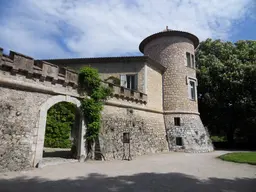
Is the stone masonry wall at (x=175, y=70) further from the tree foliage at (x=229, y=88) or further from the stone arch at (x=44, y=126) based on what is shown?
the stone arch at (x=44, y=126)

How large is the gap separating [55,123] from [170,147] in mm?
9543

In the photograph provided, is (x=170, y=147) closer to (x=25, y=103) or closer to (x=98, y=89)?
(x=98, y=89)

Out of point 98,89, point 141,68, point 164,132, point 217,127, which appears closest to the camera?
point 98,89

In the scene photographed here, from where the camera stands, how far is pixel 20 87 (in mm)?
7449

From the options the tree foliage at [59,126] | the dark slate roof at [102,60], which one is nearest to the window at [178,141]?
the dark slate roof at [102,60]

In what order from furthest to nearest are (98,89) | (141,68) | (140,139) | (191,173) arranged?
(141,68) → (140,139) → (98,89) → (191,173)

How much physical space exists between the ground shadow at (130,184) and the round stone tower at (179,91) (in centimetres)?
883

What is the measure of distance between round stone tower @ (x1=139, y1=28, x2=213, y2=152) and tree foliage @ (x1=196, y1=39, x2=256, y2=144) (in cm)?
356

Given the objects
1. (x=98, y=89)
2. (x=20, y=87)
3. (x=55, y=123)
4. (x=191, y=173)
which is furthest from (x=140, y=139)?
(x=20, y=87)

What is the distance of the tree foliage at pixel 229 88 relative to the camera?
59.5ft

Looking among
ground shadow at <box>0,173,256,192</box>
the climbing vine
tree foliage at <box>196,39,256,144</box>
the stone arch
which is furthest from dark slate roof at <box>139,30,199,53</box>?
ground shadow at <box>0,173,256,192</box>

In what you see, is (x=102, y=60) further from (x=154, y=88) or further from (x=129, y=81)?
(x=154, y=88)

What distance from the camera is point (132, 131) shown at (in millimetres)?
12383

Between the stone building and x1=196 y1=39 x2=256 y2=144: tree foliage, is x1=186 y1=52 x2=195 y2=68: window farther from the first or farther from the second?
x1=196 y1=39 x2=256 y2=144: tree foliage
